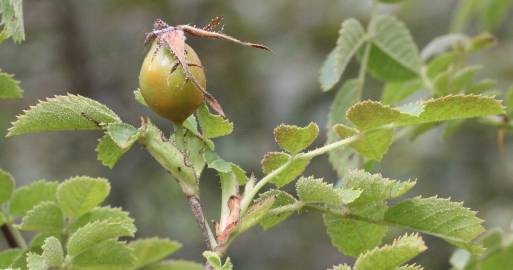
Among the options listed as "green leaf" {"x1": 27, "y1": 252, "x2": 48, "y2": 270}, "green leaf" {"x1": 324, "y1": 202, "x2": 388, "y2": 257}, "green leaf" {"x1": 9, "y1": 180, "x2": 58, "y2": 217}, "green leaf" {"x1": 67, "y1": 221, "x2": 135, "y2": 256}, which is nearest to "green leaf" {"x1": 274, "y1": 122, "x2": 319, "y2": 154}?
"green leaf" {"x1": 324, "y1": 202, "x2": 388, "y2": 257}

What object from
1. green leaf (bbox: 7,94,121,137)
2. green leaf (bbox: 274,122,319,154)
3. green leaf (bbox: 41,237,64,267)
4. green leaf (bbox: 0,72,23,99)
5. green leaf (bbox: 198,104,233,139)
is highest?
green leaf (bbox: 0,72,23,99)

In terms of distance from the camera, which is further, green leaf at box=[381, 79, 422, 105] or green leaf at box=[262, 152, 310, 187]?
green leaf at box=[381, 79, 422, 105]

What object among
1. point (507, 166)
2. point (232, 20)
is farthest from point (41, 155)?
point (507, 166)

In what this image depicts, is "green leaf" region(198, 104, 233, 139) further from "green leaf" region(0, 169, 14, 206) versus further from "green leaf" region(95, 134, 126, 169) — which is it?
"green leaf" region(0, 169, 14, 206)

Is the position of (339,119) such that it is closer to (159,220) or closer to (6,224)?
(6,224)

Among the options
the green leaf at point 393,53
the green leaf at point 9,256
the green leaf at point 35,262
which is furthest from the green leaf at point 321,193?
the green leaf at point 393,53

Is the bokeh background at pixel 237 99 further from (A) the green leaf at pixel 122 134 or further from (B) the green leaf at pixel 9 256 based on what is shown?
(A) the green leaf at pixel 122 134
